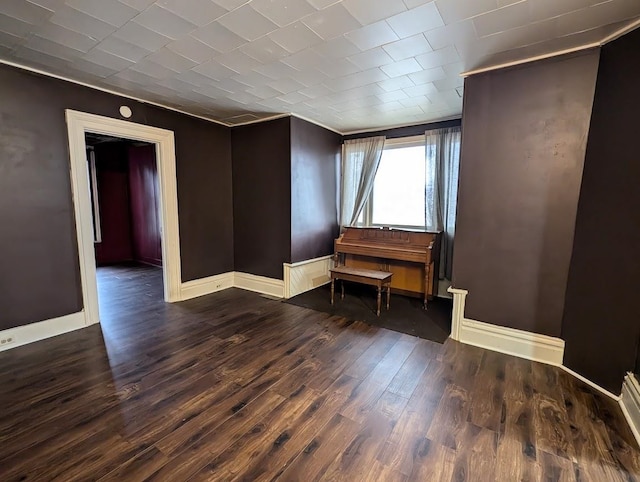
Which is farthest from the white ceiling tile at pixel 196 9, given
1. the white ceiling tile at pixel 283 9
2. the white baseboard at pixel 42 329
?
the white baseboard at pixel 42 329

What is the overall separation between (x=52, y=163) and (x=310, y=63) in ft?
8.51

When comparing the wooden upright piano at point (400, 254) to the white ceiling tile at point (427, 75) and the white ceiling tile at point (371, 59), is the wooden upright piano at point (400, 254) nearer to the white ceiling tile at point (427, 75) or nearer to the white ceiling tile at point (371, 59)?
the white ceiling tile at point (427, 75)

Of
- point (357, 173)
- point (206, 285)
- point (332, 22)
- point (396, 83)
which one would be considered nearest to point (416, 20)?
point (332, 22)

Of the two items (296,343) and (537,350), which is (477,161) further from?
(296,343)

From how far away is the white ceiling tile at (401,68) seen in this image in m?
2.49

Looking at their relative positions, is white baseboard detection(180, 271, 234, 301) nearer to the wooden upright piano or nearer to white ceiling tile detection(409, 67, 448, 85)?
the wooden upright piano

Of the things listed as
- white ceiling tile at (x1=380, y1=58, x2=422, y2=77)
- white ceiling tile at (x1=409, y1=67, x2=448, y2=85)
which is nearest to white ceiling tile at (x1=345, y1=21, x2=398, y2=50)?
white ceiling tile at (x1=380, y1=58, x2=422, y2=77)

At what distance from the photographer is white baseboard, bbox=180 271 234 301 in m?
4.08

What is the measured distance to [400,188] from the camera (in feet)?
15.3

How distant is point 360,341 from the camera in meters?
2.85

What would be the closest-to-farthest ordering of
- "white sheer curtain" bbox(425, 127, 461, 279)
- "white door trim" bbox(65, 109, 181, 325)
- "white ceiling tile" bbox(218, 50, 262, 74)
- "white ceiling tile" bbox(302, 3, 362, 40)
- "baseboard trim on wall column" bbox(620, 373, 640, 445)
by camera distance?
"baseboard trim on wall column" bbox(620, 373, 640, 445) → "white ceiling tile" bbox(302, 3, 362, 40) → "white ceiling tile" bbox(218, 50, 262, 74) → "white door trim" bbox(65, 109, 181, 325) → "white sheer curtain" bbox(425, 127, 461, 279)

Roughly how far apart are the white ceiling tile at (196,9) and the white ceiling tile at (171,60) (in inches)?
20.8

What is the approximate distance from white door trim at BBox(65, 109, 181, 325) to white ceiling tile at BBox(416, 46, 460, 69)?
3.04 metres

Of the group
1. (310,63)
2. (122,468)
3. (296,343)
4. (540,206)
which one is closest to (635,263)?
(540,206)
